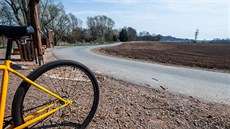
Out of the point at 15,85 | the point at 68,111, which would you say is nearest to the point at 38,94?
the point at 68,111

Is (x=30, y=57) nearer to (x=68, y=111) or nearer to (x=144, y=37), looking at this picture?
(x=68, y=111)

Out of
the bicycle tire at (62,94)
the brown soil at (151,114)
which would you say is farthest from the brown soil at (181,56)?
the bicycle tire at (62,94)

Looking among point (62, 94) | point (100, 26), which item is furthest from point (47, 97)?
point (100, 26)

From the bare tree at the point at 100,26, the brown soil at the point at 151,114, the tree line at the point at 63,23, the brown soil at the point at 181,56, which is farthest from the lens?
the bare tree at the point at 100,26

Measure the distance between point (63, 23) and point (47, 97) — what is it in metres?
54.1

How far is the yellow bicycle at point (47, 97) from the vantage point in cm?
200

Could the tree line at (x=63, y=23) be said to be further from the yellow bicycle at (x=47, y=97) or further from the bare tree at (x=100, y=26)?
the yellow bicycle at (x=47, y=97)

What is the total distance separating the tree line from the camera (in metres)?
30.5

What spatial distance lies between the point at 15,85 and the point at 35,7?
4817mm

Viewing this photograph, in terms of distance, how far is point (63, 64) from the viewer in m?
2.27

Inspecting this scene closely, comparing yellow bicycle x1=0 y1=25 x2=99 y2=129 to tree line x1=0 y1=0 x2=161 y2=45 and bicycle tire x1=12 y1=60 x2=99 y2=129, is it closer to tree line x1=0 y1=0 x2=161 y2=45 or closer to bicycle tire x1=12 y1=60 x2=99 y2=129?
bicycle tire x1=12 y1=60 x2=99 y2=129

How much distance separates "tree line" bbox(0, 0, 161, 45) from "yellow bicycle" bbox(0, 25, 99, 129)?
1594 cm

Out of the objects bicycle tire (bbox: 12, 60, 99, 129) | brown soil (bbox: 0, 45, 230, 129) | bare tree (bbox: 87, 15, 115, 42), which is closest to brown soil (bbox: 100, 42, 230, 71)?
brown soil (bbox: 0, 45, 230, 129)

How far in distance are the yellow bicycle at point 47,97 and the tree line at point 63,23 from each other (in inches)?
628
